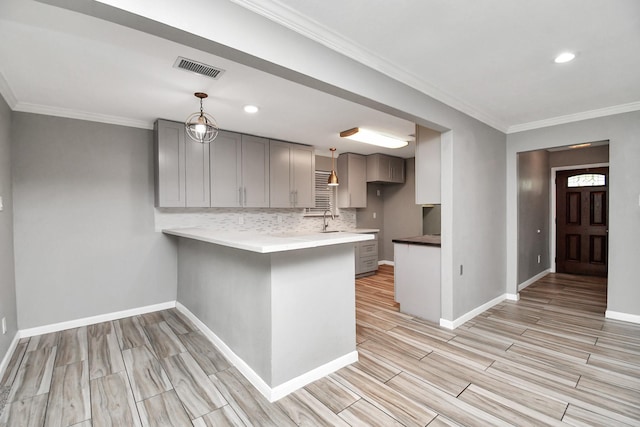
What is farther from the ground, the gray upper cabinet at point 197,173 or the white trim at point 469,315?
the gray upper cabinet at point 197,173

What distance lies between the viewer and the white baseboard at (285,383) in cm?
209

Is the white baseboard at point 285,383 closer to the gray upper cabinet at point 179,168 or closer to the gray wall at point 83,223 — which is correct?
the gray wall at point 83,223

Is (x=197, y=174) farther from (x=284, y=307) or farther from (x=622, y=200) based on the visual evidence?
(x=622, y=200)

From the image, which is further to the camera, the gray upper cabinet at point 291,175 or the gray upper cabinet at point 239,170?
the gray upper cabinet at point 291,175

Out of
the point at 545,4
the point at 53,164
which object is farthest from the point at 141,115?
the point at 545,4

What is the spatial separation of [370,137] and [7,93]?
3.94 metres

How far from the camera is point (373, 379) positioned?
2307 mm

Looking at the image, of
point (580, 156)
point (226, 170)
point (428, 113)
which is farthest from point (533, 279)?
point (226, 170)

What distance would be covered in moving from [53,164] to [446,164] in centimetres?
436

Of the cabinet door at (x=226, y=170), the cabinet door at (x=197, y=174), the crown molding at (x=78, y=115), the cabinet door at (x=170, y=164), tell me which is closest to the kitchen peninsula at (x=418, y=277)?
the cabinet door at (x=226, y=170)

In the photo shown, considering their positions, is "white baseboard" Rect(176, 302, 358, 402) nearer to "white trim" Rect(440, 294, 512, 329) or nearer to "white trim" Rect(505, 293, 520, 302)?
"white trim" Rect(440, 294, 512, 329)

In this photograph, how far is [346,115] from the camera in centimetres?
354

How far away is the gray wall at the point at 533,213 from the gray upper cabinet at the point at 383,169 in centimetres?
231

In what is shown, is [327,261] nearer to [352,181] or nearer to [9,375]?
[9,375]
